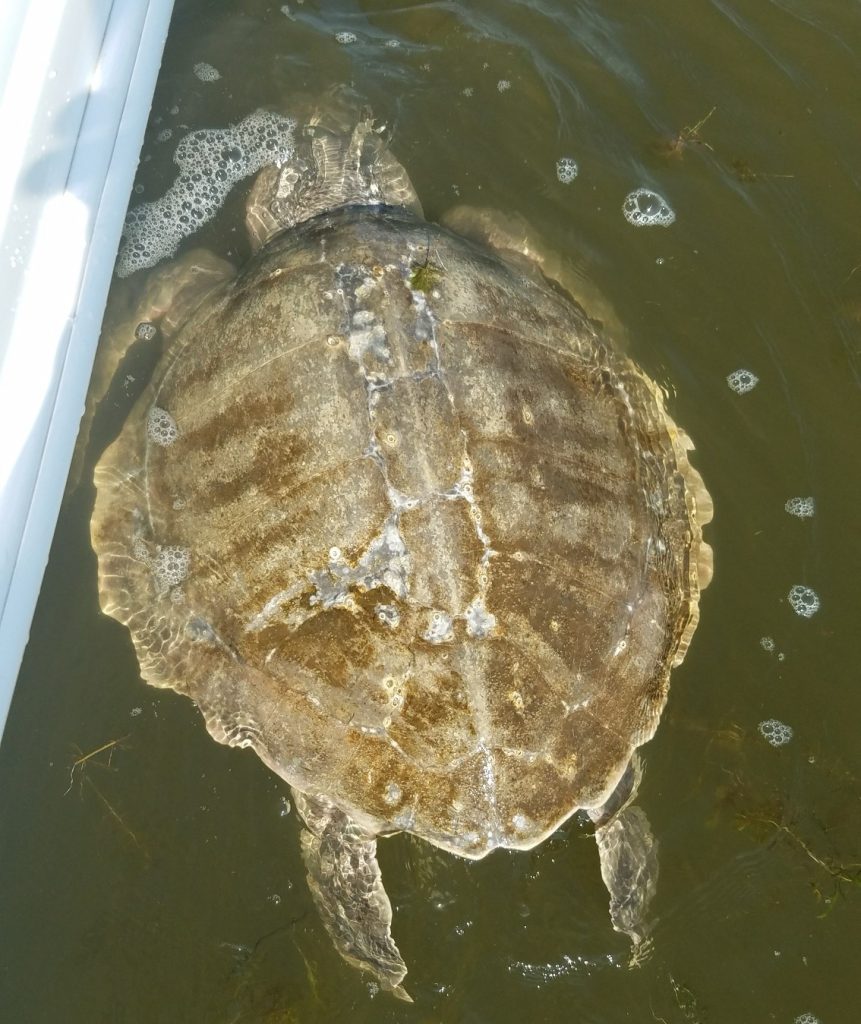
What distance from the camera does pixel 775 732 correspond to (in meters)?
3.97

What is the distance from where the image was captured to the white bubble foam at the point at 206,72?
423 cm

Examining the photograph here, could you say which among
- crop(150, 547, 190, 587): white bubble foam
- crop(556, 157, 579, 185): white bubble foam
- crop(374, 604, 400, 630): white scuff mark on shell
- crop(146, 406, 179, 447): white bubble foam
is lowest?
crop(150, 547, 190, 587): white bubble foam

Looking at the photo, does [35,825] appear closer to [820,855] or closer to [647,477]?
[647,477]

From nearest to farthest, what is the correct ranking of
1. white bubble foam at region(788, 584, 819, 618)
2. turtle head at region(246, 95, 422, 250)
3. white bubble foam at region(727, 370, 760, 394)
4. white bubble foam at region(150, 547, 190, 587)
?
white bubble foam at region(150, 547, 190, 587), turtle head at region(246, 95, 422, 250), white bubble foam at region(788, 584, 819, 618), white bubble foam at region(727, 370, 760, 394)

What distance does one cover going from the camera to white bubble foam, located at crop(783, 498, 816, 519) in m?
4.09

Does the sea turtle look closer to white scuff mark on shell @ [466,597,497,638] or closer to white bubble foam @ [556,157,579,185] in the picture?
white scuff mark on shell @ [466,597,497,638]

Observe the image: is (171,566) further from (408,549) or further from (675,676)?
(675,676)

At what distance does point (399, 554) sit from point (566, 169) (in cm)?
254

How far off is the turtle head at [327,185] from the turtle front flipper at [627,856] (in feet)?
9.39

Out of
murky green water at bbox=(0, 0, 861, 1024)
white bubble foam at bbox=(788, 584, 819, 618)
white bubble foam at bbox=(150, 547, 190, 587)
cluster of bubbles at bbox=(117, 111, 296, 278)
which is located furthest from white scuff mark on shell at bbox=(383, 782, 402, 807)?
cluster of bubbles at bbox=(117, 111, 296, 278)

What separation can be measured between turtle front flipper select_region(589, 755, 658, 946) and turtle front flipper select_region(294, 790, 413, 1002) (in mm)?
943

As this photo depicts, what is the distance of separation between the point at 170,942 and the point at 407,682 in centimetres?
195

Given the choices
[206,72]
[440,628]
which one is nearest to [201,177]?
→ [206,72]

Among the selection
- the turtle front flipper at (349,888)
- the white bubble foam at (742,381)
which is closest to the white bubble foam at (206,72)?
the white bubble foam at (742,381)
